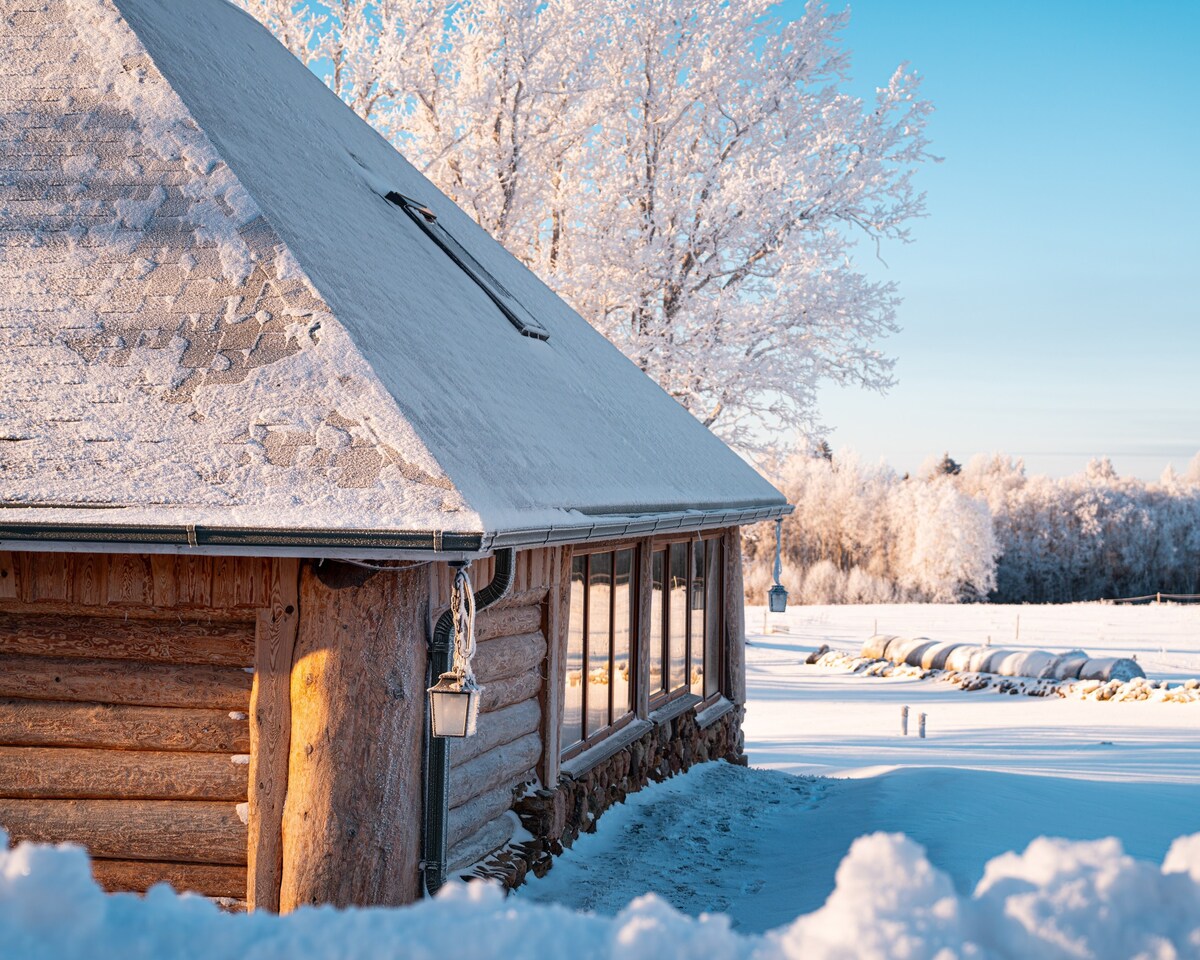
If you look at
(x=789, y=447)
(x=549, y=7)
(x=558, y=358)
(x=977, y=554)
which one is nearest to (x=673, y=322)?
(x=789, y=447)

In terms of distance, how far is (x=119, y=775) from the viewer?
17.9 ft

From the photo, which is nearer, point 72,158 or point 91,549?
point 91,549

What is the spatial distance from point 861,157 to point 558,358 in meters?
13.2

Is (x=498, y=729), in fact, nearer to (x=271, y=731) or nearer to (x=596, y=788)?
(x=271, y=731)

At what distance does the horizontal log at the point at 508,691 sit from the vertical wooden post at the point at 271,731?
136 centimetres

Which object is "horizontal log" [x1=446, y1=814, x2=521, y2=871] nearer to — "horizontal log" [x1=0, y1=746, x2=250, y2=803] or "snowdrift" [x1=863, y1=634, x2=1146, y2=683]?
"horizontal log" [x1=0, y1=746, x2=250, y2=803]

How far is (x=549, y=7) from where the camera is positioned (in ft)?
67.2

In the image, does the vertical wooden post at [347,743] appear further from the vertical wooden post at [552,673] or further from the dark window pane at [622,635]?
the dark window pane at [622,635]

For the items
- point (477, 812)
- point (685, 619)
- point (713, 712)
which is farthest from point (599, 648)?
point (713, 712)

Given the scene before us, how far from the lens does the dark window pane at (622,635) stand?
937 cm

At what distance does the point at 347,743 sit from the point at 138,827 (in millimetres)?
1202

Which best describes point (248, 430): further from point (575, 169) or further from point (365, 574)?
point (575, 169)

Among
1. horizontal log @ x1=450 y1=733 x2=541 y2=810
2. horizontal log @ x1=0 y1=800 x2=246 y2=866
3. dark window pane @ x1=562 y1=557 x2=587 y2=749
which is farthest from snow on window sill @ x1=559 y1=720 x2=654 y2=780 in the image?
horizontal log @ x1=0 y1=800 x2=246 y2=866

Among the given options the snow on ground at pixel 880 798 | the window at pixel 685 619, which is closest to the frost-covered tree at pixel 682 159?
the snow on ground at pixel 880 798
